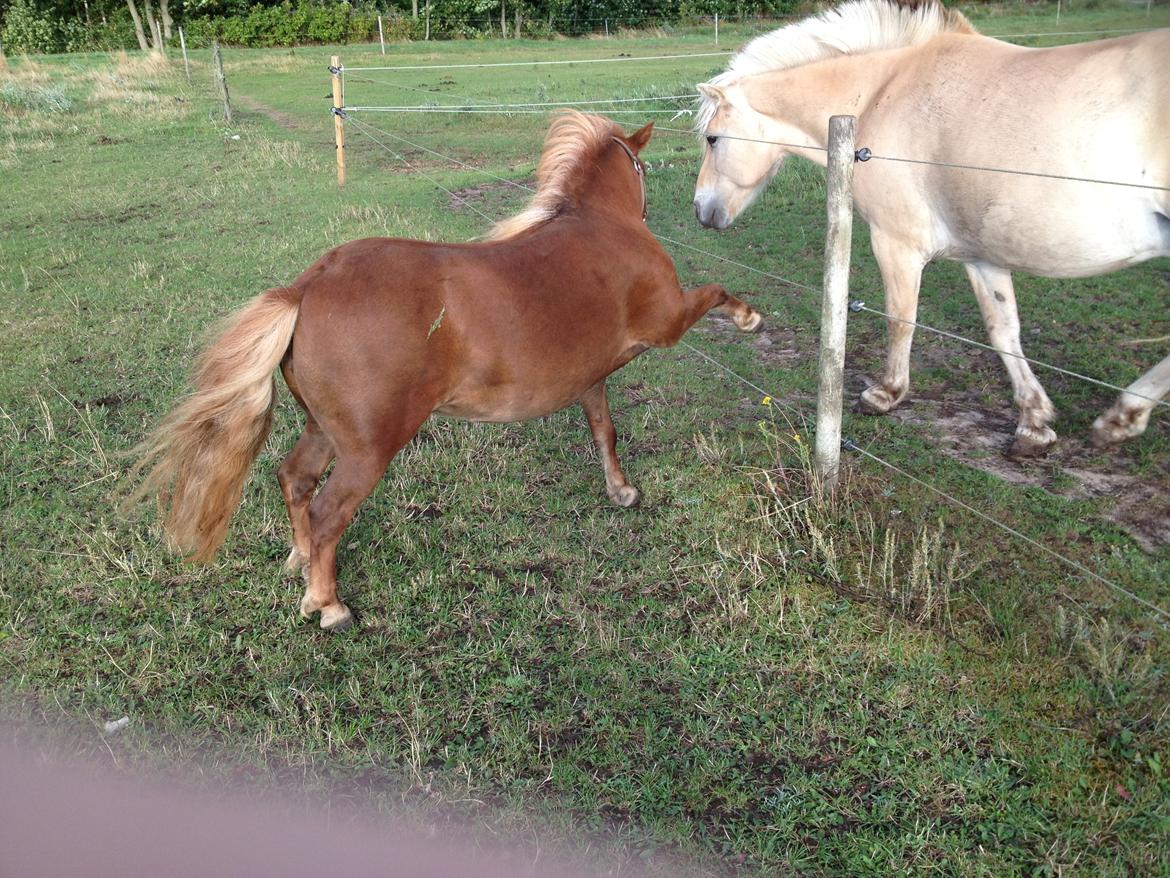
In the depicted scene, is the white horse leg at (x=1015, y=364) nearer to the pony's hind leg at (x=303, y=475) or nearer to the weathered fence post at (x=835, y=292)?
the weathered fence post at (x=835, y=292)

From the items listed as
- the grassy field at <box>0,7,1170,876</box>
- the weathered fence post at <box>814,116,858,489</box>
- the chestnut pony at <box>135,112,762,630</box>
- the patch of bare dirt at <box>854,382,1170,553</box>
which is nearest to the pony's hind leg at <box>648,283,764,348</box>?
the chestnut pony at <box>135,112,762,630</box>

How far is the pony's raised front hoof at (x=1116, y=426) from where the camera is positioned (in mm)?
4375

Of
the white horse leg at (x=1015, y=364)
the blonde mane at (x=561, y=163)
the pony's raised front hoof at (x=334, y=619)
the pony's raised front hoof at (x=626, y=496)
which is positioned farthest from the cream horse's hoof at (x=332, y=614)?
the white horse leg at (x=1015, y=364)

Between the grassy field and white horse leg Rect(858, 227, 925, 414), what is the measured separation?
16 cm

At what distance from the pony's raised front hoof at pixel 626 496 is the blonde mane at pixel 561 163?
1336 millimetres

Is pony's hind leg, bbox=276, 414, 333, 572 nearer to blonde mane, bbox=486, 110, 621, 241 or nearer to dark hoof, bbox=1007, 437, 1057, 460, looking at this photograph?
blonde mane, bbox=486, 110, 621, 241

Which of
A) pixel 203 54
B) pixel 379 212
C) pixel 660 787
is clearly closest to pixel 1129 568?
pixel 660 787

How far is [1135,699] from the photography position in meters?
2.80

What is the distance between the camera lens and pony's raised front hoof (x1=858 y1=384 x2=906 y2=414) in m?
4.99

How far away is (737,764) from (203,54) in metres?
36.8

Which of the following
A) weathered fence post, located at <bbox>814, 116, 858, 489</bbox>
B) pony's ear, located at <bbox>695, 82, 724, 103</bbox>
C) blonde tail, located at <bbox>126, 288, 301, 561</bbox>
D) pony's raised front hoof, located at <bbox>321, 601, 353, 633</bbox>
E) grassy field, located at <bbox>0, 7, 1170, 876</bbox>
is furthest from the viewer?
pony's ear, located at <bbox>695, 82, 724, 103</bbox>

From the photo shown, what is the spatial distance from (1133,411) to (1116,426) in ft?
0.36

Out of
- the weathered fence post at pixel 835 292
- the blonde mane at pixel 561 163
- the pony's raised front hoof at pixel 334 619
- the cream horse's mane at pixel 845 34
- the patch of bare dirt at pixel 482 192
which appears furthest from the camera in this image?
the patch of bare dirt at pixel 482 192

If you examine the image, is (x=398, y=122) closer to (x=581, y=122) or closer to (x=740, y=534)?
(x=581, y=122)
